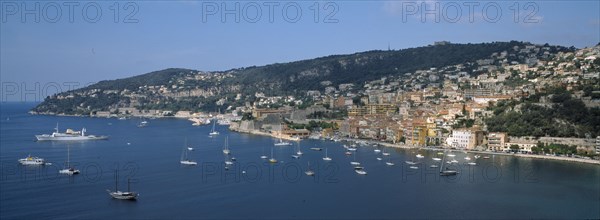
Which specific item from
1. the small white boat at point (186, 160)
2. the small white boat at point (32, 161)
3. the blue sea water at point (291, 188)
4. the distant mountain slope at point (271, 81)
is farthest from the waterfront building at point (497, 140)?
the distant mountain slope at point (271, 81)

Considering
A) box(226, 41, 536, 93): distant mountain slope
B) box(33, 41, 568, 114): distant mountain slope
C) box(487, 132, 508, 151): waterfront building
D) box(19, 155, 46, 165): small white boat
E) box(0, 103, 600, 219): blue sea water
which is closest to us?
box(0, 103, 600, 219): blue sea water

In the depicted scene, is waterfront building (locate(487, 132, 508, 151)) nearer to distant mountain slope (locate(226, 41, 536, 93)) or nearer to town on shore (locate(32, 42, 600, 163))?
town on shore (locate(32, 42, 600, 163))

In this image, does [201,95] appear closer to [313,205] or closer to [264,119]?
[264,119]

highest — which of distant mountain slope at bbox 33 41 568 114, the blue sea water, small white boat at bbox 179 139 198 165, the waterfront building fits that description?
distant mountain slope at bbox 33 41 568 114

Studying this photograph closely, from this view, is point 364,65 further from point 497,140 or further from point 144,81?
point 497,140

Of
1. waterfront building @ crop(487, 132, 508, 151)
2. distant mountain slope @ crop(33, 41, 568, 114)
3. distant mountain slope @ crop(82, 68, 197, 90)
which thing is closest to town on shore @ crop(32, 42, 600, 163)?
waterfront building @ crop(487, 132, 508, 151)

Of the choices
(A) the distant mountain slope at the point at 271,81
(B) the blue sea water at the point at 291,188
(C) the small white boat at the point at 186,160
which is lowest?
(B) the blue sea water at the point at 291,188

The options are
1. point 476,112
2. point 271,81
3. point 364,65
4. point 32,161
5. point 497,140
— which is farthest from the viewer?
point 271,81

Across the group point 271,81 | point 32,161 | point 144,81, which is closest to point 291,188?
point 32,161

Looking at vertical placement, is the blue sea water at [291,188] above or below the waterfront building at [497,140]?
below

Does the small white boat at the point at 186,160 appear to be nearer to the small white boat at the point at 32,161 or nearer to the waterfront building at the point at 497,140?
the small white boat at the point at 32,161
